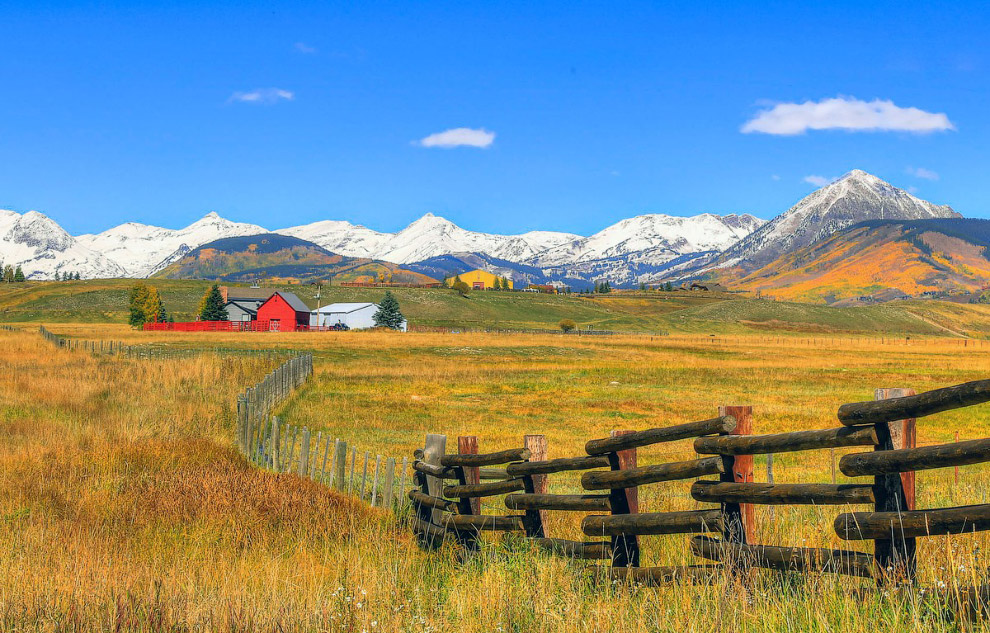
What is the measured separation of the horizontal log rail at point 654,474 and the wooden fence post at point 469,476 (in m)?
2.03

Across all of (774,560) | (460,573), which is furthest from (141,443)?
(774,560)

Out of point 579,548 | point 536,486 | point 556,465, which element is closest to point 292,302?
point 536,486

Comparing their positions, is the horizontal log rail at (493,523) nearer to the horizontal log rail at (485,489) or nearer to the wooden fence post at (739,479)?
the horizontal log rail at (485,489)

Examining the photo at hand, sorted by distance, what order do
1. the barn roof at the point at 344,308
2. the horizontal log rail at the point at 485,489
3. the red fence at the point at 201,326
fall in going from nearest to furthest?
the horizontal log rail at the point at 485,489 < the red fence at the point at 201,326 < the barn roof at the point at 344,308

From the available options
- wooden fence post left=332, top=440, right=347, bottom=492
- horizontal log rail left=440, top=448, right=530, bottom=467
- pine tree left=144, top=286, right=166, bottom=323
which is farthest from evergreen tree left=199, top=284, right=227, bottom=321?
horizontal log rail left=440, top=448, right=530, bottom=467

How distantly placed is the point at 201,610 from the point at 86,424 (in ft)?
43.3

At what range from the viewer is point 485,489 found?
8.67 m

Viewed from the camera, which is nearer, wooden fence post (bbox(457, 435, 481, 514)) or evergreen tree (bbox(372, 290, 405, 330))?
wooden fence post (bbox(457, 435, 481, 514))

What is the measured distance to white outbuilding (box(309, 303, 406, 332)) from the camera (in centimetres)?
14125

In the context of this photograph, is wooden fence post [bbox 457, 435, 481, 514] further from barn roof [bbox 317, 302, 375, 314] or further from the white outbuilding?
barn roof [bbox 317, 302, 375, 314]

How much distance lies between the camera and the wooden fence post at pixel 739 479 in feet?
20.2

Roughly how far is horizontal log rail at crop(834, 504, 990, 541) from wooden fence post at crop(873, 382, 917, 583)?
12 centimetres

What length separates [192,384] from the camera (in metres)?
28.3

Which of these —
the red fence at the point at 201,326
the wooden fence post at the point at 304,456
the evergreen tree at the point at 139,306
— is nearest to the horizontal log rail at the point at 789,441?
the wooden fence post at the point at 304,456
